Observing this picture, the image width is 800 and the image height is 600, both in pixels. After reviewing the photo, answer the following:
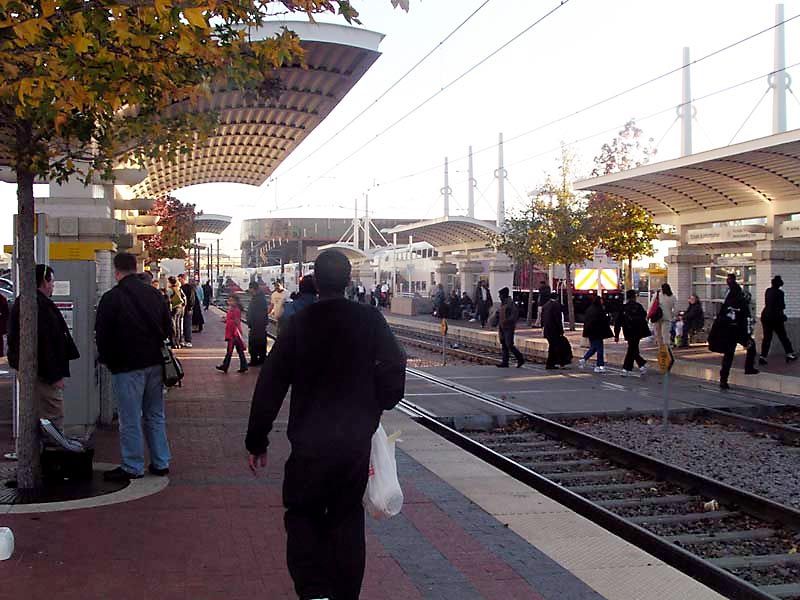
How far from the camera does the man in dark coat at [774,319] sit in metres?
20.1

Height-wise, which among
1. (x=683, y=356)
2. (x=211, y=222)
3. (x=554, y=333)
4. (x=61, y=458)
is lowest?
(x=683, y=356)

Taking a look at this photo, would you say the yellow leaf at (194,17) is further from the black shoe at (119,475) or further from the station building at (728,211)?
the station building at (728,211)

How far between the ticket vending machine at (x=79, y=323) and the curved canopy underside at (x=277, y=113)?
170 cm

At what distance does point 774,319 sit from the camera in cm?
2050

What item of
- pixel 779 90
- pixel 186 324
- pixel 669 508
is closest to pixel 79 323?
pixel 669 508

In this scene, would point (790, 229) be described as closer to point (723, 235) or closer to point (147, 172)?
point (723, 235)

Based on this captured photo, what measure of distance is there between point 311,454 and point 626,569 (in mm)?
2394

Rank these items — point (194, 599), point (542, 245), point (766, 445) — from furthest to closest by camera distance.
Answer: point (542, 245)
point (766, 445)
point (194, 599)

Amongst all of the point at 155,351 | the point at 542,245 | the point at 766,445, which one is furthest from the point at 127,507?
the point at 542,245

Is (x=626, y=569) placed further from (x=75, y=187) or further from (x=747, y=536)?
(x=75, y=187)

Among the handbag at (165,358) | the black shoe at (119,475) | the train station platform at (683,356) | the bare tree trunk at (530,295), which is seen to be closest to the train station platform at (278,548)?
the black shoe at (119,475)

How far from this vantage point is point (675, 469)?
10047mm

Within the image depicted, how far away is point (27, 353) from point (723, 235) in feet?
63.7

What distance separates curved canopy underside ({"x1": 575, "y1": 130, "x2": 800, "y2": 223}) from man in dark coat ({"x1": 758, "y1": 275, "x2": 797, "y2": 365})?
2358mm
